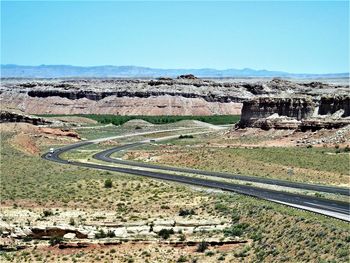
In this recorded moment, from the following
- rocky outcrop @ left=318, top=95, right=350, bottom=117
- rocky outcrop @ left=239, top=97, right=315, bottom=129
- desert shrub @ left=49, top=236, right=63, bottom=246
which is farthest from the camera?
rocky outcrop @ left=239, top=97, right=315, bottom=129

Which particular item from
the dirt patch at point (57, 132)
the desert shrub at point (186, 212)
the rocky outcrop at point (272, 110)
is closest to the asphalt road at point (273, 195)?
the desert shrub at point (186, 212)

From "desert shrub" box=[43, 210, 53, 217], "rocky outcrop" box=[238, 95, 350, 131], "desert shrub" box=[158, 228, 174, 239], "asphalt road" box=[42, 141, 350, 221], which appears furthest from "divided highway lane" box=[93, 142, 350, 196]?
"rocky outcrop" box=[238, 95, 350, 131]

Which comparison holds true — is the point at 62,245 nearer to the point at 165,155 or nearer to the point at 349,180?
the point at 349,180

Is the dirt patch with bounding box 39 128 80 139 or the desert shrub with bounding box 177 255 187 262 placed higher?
the desert shrub with bounding box 177 255 187 262

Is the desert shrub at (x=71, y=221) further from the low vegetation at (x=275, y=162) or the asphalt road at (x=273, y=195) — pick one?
the low vegetation at (x=275, y=162)

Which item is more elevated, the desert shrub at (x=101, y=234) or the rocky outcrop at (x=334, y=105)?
the rocky outcrop at (x=334, y=105)

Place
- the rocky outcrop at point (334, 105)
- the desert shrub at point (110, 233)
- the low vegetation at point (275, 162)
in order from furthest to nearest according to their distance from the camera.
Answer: the rocky outcrop at point (334, 105)
the low vegetation at point (275, 162)
the desert shrub at point (110, 233)

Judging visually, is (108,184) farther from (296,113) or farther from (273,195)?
(296,113)

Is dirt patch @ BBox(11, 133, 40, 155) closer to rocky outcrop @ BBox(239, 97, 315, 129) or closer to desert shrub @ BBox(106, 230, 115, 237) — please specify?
rocky outcrop @ BBox(239, 97, 315, 129)
